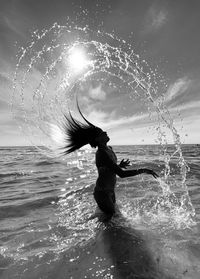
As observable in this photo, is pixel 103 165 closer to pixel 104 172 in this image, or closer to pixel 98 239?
pixel 104 172

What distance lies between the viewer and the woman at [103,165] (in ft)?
19.4

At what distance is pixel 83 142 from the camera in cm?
659

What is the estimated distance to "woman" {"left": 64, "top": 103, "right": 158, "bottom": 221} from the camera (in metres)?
5.91

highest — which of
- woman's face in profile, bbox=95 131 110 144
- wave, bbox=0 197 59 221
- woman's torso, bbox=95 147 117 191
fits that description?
woman's face in profile, bbox=95 131 110 144

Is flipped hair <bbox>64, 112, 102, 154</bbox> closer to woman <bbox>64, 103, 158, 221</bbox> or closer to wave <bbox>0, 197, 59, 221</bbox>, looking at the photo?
woman <bbox>64, 103, 158, 221</bbox>

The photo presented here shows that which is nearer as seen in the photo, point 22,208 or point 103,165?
point 103,165

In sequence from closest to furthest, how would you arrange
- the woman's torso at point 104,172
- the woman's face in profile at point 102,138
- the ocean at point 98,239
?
the ocean at point 98,239 < the woman's torso at point 104,172 < the woman's face in profile at point 102,138

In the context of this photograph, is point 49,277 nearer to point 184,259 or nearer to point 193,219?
point 184,259

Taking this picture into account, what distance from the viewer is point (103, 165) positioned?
238 inches

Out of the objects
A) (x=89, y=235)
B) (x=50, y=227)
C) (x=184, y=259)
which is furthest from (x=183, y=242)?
(x=50, y=227)

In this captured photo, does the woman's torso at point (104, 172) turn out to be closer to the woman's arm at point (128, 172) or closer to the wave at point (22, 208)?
the woman's arm at point (128, 172)

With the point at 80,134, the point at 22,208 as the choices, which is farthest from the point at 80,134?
the point at 22,208

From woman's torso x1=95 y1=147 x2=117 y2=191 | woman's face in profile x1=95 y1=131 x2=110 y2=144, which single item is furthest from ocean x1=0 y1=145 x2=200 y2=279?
woman's face in profile x1=95 y1=131 x2=110 y2=144

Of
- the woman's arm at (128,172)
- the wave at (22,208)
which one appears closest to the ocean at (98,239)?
the wave at (22,208)
